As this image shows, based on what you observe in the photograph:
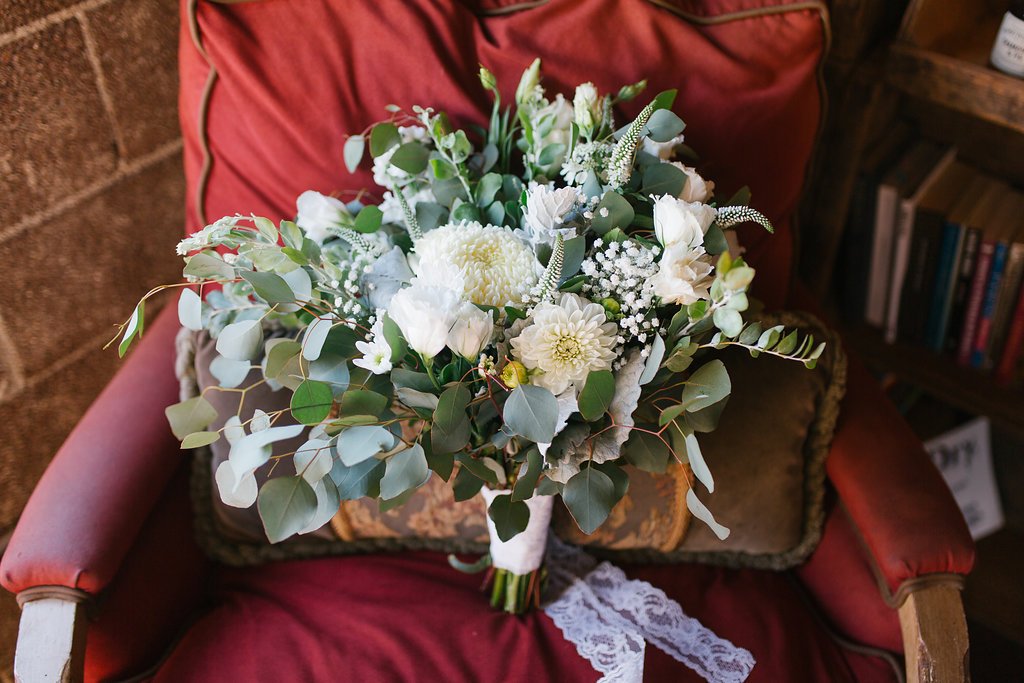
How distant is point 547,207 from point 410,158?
0.22 m

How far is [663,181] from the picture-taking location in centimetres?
89

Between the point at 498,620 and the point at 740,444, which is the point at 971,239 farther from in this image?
the point at 498,620

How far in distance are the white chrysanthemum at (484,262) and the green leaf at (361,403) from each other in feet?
0.39

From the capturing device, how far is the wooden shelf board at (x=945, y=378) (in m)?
1.57

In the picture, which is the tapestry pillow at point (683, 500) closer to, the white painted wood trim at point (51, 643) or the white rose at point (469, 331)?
the white painted wood trim at point (51, 643)

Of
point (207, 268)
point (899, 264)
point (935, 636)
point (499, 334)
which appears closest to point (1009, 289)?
point (899, 264)

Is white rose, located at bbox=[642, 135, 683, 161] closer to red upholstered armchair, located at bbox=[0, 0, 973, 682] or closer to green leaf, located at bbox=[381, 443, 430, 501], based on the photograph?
red upholstered armchair, located at bbox=[0, 0, 973, 682]

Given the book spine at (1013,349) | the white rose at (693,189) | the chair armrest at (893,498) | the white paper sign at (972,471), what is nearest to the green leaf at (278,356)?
the white rose at (693,189)

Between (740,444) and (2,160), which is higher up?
(2,160)

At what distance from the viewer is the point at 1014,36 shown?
122 cm

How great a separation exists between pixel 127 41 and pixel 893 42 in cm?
124

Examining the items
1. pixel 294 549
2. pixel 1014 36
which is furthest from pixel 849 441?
pixel 294 549

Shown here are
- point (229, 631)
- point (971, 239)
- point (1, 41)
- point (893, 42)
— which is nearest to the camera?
point (229, 631)

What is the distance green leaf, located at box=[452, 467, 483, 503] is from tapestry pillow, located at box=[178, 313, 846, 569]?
250 millimetres
